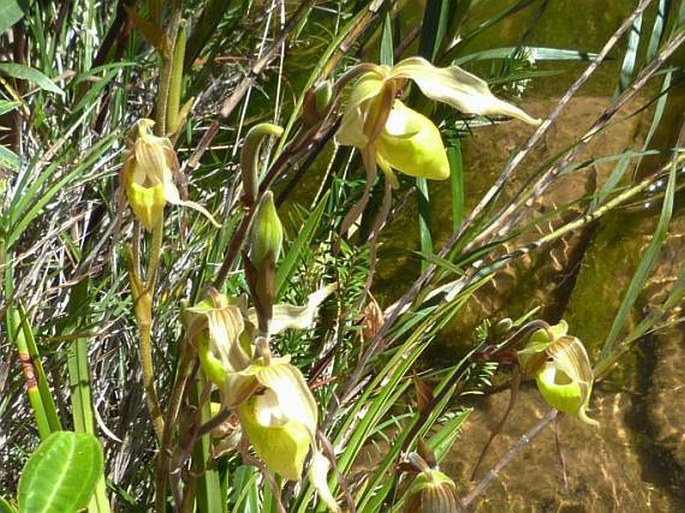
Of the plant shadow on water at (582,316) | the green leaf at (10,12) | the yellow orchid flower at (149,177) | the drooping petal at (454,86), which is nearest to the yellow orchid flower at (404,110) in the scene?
the drooping petal at (454,86)

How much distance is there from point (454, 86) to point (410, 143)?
44mm

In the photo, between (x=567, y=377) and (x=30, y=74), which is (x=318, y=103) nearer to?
(x=567, y=377)

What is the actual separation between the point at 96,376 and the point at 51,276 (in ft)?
0.42

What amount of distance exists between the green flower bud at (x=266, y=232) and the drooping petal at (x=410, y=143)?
0.09 m

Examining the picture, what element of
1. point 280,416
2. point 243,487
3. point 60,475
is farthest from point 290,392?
point 243,487

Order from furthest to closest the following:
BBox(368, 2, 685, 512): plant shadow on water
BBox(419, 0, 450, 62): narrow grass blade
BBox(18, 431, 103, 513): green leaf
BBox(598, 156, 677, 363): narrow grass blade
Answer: BBox(368, 2, 685, 512): plant shadow on water
BBox(419, 0, 450, 62): narrow grass blade
BBox(598, 156, 677, 363): narrow grass blade
BBox(18, 431, 103, 513): green leaf

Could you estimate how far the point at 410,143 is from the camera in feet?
1.87

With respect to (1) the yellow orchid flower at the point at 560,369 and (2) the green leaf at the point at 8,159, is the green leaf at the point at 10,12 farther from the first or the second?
(1) the yellow orchid flower at the point at 560,369

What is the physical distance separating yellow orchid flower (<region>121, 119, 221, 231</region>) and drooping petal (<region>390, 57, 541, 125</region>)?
0.51ft

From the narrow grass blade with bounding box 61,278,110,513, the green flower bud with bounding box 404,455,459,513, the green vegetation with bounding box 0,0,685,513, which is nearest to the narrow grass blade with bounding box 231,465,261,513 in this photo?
the green vegetation with bounding box 0,0,685,513

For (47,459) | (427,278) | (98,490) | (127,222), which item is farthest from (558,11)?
(47,459)

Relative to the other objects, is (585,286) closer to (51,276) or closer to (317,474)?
(51,276)

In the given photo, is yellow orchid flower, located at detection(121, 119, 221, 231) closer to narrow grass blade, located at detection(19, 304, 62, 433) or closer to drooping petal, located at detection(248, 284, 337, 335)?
drooping petal, located at detection(248, 284, 337, 335)

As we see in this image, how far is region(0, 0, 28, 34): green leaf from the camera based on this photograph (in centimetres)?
91
